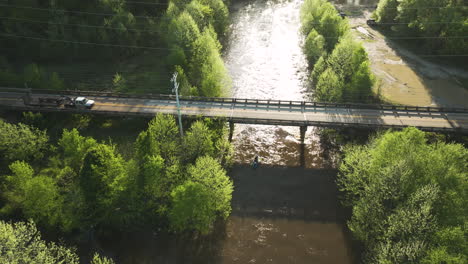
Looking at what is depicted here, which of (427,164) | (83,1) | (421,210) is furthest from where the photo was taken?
(83,1)

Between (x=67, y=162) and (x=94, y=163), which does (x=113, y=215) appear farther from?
(x=67, y=162)

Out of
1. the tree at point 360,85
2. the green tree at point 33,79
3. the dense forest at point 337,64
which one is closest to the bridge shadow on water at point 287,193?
the dense forest at point 337,64

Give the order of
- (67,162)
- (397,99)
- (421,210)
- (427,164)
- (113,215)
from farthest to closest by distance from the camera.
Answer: (397,99) → (67,162) → (113,215) → (427,164) → (421,210)

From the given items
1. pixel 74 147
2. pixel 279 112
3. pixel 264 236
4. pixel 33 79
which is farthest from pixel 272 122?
pixel 33 79

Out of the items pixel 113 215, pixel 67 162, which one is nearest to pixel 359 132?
pixel 113 215

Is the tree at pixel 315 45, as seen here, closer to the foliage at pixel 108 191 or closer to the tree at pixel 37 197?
the foliage at pixel 108 191

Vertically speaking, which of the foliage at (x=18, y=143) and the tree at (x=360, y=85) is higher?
the tree at (x=360, y=85)

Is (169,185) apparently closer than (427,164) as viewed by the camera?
No
